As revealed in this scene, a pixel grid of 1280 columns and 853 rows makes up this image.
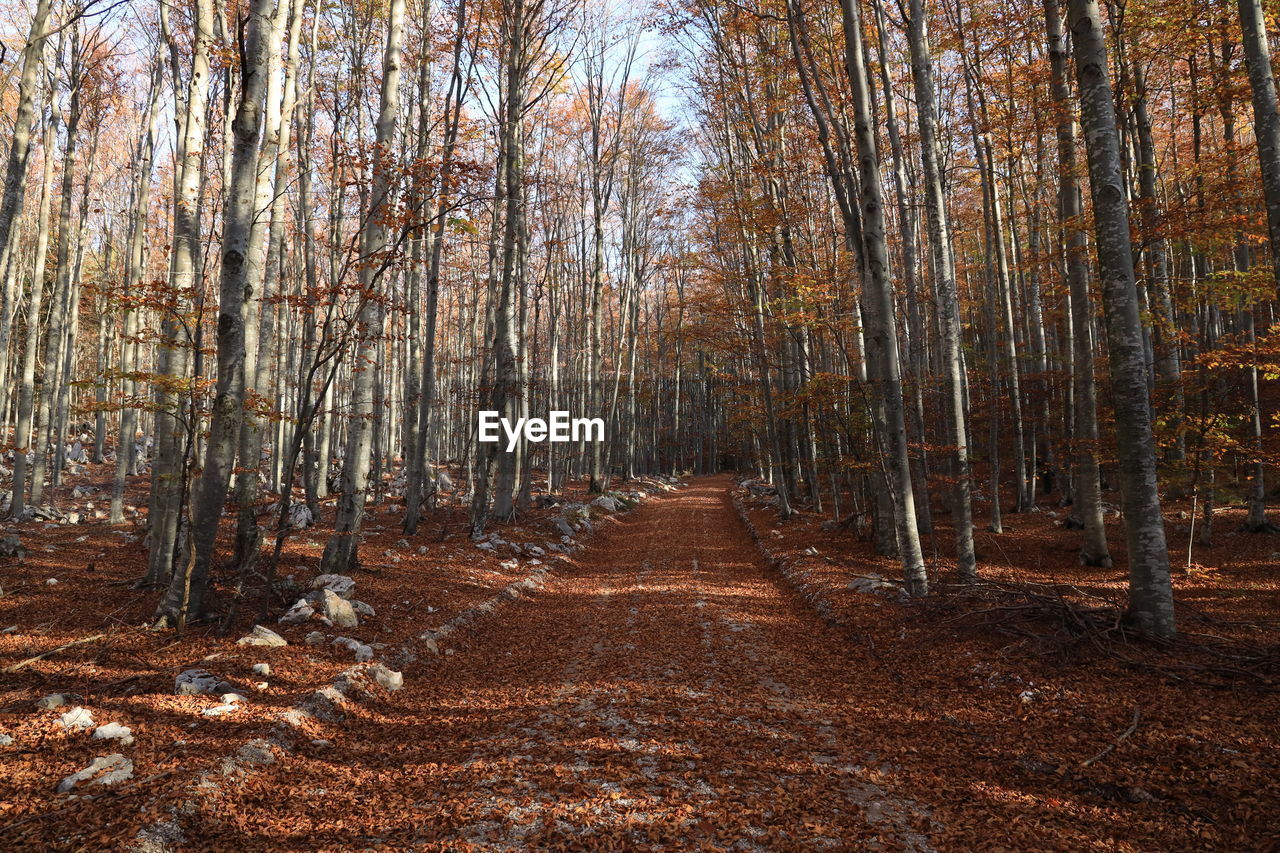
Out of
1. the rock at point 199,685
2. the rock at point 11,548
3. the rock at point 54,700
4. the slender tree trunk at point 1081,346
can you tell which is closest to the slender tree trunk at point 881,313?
the slender tree trunk at point 1081,346

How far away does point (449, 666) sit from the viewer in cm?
585

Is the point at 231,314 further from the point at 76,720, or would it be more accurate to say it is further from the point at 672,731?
the point at 672,731

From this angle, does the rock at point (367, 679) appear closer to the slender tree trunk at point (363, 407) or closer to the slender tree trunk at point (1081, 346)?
the slender tree trunk at point (363, 407)

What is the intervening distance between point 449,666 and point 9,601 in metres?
4.63

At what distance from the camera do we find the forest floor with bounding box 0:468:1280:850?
2.87 metres

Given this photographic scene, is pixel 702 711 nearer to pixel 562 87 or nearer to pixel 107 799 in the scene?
pixel 107 799

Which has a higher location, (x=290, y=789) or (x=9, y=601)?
(x=9, y=601)

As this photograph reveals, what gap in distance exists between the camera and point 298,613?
237 inches

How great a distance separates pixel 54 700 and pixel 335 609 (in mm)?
2537

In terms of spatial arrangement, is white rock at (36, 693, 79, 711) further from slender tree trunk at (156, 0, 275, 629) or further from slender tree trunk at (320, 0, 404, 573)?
slender tree trunk at (320, 0, 404, 573)

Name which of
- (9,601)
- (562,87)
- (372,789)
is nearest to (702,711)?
(372,789)

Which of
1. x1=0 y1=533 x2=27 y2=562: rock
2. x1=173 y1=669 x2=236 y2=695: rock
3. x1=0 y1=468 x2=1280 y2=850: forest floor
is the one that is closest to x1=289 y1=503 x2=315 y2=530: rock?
x1=0 y1=533 x2=27 y2=562: rock

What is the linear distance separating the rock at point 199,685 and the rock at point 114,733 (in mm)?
661

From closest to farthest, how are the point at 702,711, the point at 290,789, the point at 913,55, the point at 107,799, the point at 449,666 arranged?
the point at 107,799 → the point at 290,789 → the point at 702,711 → the point at 449,666 → the point at 913,55
